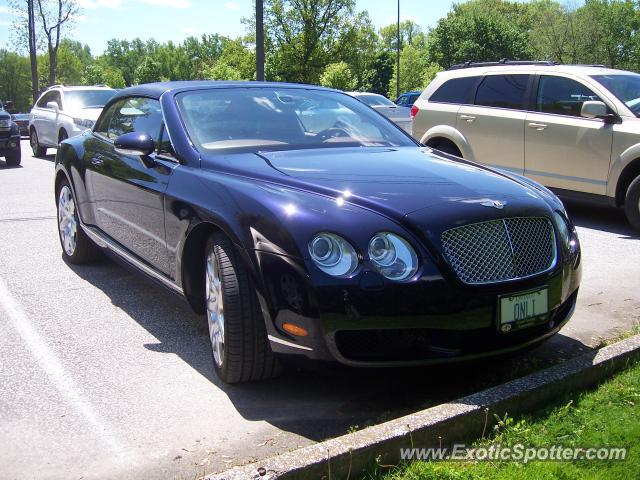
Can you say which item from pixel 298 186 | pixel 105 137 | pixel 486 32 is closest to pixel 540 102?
pixel 105 137

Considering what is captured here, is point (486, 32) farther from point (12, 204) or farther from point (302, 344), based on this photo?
point (302, 344)

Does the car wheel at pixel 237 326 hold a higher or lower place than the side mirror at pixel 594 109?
lower

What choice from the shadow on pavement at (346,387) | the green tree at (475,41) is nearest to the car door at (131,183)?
the shadow on pavement at (346,387)

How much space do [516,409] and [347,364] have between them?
794 millimetres

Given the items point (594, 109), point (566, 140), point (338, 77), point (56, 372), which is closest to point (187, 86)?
point (56, 372)

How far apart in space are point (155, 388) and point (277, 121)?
72.2 inches

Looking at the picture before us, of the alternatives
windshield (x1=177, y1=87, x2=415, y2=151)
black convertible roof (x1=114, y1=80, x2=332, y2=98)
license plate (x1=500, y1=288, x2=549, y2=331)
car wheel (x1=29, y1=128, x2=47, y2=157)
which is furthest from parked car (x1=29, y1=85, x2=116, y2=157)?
license plate (x1=500, y1=288, x2=549, y2=331)

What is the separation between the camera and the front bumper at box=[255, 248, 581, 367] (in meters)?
3.02

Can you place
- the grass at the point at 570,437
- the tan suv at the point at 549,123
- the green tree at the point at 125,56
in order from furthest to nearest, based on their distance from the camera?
the green tree at the point at 125,56
the tan suv at the point at 549,123
the grass at the point at 570,437

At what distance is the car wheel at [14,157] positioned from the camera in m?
15.2

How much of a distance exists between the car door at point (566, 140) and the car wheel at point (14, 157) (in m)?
11.2

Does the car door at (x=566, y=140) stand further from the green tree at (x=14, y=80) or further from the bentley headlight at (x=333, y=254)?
the green tree at (x=14, y=80)

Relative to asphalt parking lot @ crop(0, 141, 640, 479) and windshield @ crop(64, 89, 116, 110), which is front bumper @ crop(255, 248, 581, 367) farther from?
windshield @ crop(64, 89, 116, 110)

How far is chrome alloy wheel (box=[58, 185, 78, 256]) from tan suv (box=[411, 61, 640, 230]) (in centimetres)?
487
